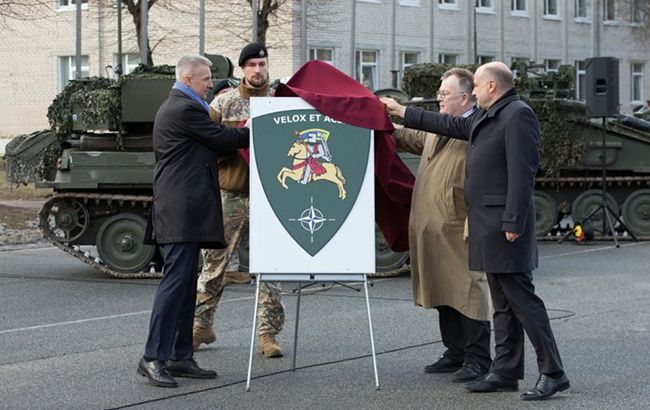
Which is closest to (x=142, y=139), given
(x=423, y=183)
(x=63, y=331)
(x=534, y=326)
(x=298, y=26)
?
(x=63, y=331)

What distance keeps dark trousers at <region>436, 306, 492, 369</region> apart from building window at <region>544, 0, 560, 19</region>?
41.4 meters

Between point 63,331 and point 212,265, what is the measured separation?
88.3 inches

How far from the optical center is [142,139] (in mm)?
16578

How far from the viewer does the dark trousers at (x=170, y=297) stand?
8461 mm

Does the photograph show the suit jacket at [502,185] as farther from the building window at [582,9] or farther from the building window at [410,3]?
the building window at [582,9]

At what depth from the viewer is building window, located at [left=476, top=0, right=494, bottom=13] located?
46250mm

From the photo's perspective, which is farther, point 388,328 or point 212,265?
point 388,328

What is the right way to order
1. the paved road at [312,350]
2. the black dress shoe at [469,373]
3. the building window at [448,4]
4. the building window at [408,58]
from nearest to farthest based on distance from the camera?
the paved road at [312,350] → the black dress shoe at [469,373] → the building window at [408,58] → the building window at [448,4]

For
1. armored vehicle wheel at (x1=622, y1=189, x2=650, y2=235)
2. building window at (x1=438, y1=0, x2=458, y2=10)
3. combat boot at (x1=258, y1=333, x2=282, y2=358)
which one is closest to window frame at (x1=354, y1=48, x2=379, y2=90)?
building window at (x1=438, y1=0, x2=458, y2=10)

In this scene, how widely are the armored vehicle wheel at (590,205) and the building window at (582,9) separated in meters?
30.0

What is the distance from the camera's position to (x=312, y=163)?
8453 mm

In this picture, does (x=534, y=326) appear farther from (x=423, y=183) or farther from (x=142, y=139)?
(x=142, y=139)

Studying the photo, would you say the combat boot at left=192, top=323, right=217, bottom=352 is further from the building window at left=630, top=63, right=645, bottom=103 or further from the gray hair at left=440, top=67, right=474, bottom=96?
the building window at left=630, top=63, right=645, bottom=103

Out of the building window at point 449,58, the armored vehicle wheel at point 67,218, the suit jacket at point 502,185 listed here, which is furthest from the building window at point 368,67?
the suit jacket at point 502,185
